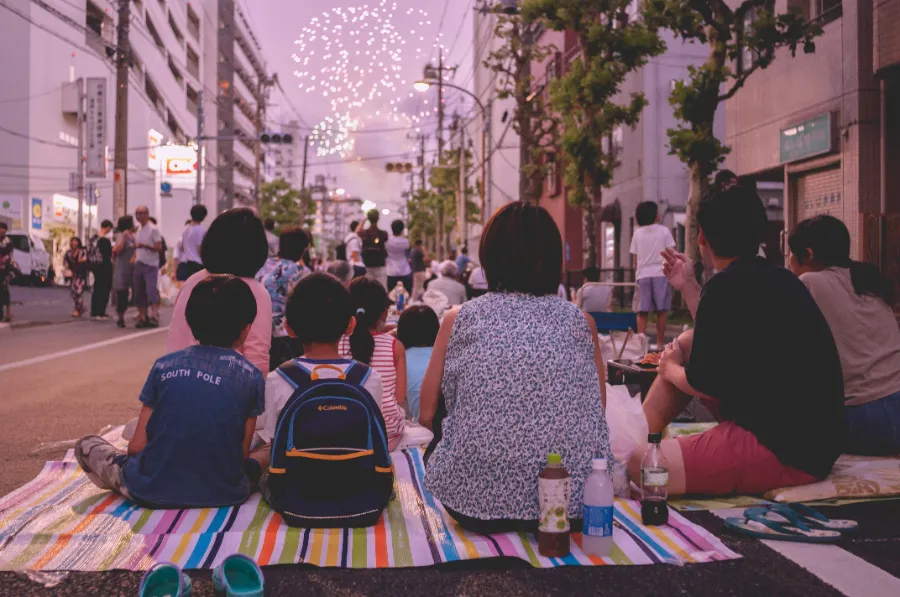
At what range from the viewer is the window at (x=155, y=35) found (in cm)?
4822

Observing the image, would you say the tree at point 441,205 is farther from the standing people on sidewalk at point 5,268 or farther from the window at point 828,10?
the standing people on sidewalk at point 5,268

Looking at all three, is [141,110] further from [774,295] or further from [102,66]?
[774,295]

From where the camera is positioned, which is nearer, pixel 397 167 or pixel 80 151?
pixel 80 151

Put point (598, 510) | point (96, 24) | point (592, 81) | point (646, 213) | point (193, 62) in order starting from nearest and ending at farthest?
1. point (598, 510)
2. point (646, 213)
3. point (592, 81)
4. point (96, 24)
5. point (193, 62)

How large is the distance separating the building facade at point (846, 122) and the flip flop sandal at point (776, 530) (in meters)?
10.2

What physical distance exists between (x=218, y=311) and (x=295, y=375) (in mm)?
421

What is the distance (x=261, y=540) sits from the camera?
3.23 m

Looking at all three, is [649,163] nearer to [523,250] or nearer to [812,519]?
[812,519]

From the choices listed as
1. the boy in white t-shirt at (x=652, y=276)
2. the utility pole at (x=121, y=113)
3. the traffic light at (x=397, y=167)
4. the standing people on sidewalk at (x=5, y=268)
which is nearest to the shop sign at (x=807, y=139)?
the boy in white t-shirt at (x=652, y=276)

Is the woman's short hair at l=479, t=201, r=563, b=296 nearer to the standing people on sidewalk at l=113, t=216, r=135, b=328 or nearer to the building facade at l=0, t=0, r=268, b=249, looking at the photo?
the standing people on sidewalk at l=113, t=216, r=135, b=328

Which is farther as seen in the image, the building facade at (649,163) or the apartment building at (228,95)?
the apartment building at (228,95)

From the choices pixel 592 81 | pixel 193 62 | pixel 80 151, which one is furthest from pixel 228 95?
pixel 592 81

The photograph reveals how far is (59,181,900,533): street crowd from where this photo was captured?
3148mm

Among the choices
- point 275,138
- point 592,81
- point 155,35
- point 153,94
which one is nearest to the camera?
point 592,81
